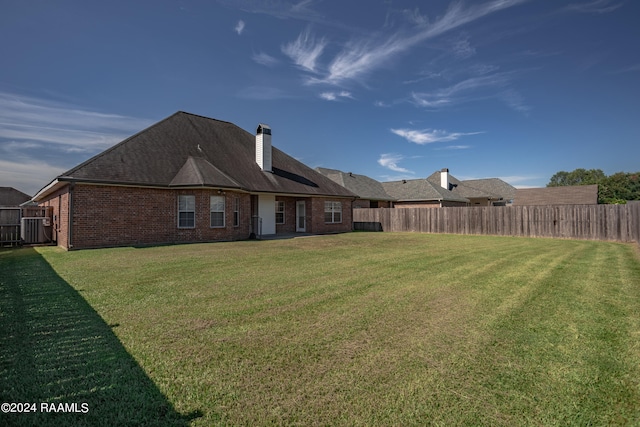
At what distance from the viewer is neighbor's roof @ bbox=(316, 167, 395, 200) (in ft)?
104

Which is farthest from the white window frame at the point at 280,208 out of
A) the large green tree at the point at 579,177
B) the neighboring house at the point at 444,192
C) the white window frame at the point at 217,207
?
the large green tree at the point at 579,177

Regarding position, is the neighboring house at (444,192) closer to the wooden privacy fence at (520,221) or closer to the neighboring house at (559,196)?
the neighboring house at (559,196)

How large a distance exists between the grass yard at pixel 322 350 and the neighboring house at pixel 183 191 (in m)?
6.79

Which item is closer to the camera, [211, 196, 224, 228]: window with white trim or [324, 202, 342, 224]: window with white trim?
[211, 196, 224, 228]: window with white trim

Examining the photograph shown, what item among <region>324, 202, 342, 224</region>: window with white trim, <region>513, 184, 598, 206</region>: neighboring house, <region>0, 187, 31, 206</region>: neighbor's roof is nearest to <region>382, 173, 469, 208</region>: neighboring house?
<region>513, 184, 598, 206</region>: neighboring house

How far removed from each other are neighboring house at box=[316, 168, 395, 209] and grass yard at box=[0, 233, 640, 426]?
81.4ft

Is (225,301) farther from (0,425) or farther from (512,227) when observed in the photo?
(512,227)

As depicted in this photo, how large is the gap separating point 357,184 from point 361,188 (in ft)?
2.25

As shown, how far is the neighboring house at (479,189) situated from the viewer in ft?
121

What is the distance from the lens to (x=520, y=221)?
20.4 meters

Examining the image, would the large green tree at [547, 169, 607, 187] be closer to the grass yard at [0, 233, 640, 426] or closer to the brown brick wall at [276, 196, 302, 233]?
the brown brick wall at [276, 196, 302, 233]

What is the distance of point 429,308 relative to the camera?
4.90m

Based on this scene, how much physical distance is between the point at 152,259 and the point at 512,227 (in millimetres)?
21545

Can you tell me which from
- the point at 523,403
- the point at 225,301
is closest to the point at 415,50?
the point at 225,301
